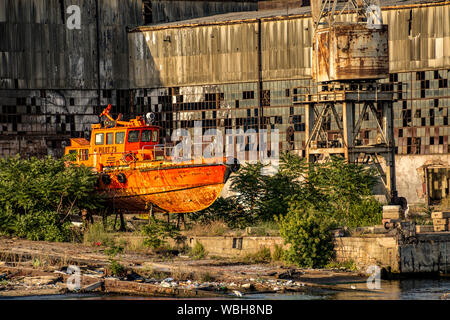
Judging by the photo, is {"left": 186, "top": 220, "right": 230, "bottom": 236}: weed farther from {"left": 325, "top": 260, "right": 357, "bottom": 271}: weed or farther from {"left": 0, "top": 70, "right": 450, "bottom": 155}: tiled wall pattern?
{"left": 0, "top": 70, "right": 450, "bottom": 155}: tiled wall pattern

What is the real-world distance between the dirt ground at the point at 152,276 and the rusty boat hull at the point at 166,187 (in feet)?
19.0

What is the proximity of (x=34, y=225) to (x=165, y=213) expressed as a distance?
20.8 ft

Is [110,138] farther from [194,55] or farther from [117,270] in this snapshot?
[194,55]

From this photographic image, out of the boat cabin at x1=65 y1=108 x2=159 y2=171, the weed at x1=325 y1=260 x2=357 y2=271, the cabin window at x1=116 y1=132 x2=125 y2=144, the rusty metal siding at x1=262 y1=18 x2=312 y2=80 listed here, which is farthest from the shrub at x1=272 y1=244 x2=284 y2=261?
the rusty metal siding at x1=262 y1=18 x2=312 y2=80

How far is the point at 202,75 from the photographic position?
5075 cm

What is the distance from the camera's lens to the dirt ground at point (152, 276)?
24.7 meters

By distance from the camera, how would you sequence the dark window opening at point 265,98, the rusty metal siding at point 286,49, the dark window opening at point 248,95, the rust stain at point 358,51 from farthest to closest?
the dark window opening at point 248,95 < the dark window opening at point 265,98 < the rusty metal siding at point 286,49 < the rust stain at point 358,51

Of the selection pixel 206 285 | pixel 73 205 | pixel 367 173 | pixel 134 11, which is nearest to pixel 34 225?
pixel 73 205

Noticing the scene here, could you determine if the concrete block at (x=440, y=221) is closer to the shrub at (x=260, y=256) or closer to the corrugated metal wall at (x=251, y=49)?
the shrub at (x=260, y=256)

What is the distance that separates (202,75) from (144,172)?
49.0 feet

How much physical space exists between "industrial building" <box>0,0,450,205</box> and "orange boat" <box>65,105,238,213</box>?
1109 centimetres

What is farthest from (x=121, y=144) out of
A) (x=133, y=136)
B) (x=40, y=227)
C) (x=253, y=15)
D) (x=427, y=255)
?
(x=253, y=15)

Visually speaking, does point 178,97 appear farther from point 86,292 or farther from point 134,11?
point 86,292

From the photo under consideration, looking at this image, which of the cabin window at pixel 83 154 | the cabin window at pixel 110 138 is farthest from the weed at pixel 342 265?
the cabin window at pixel 83 154
